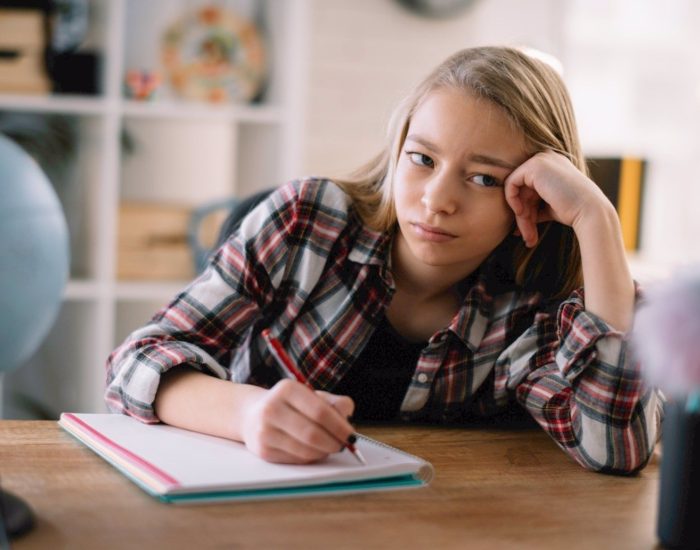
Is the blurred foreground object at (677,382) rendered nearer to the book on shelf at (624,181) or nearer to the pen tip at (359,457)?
the pen tip at (359,457)

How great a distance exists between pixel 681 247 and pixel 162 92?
2.21 m

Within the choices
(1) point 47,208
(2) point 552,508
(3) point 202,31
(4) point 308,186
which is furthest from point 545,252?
(3) point 202,31

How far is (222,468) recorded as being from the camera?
0.92m

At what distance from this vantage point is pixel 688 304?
66 centimetres

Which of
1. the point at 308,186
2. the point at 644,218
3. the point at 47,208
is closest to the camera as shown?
the point at 47,208

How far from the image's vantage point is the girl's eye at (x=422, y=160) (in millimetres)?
1263

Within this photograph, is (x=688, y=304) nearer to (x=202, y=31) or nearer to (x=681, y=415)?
(x=681, y=415)

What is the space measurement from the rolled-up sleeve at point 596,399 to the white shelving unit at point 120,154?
71.3 inches

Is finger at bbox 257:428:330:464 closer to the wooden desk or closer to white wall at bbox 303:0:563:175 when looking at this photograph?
the wooden desk

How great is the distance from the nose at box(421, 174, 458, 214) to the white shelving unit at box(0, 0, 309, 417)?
1.74 metres

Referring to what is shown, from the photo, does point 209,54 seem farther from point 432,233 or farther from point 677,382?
point 677,382

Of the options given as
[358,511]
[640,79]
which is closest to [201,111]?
[640,79]

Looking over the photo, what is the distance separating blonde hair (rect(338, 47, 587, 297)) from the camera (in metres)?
1.28

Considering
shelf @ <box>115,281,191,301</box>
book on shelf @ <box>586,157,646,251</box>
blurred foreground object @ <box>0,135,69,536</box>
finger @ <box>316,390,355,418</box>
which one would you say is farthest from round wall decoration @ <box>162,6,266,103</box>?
finger @ <box>316,390,355,418</box>
